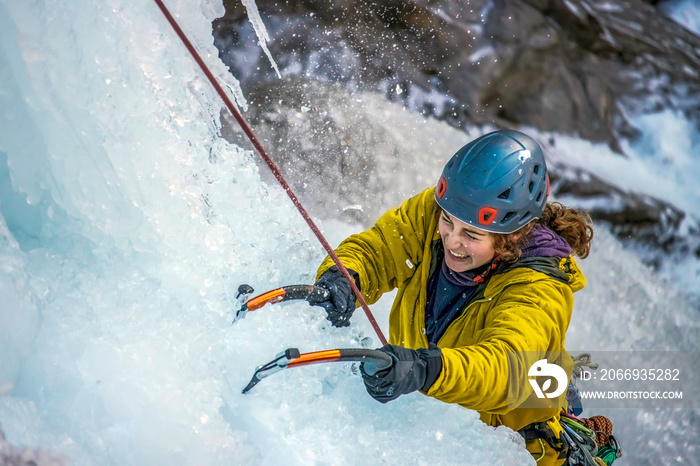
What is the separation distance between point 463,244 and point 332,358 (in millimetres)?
641

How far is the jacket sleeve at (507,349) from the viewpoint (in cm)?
145

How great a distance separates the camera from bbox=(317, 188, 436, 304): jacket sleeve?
2.04m

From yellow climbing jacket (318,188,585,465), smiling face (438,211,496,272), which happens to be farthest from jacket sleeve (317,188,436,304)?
smiling face (438,211,496,272)

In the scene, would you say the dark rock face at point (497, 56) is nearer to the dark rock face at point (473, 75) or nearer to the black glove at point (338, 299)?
the dark rock face at point (473, 75)

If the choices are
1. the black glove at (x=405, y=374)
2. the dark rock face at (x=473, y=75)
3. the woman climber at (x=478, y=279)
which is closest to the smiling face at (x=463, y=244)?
the woman climber at (x=478, y=279)

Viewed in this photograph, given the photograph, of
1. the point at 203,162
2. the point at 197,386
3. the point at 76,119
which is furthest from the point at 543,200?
the point at 76,119

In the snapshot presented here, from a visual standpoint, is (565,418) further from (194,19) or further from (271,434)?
(194,19)

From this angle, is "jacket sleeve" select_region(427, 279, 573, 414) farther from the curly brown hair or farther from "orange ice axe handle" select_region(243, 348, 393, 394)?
the curly brown hair

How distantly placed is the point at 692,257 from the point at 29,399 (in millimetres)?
4923

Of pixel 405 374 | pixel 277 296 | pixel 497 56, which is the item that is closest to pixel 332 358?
pixel 405 374

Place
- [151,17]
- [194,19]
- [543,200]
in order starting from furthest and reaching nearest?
[543,200], [194,19], [151,17]

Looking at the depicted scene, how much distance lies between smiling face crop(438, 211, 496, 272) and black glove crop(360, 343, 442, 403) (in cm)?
46

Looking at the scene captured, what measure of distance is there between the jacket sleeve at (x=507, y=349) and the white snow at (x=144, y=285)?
0.20m

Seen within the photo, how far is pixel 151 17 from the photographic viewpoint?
5.16 feet
